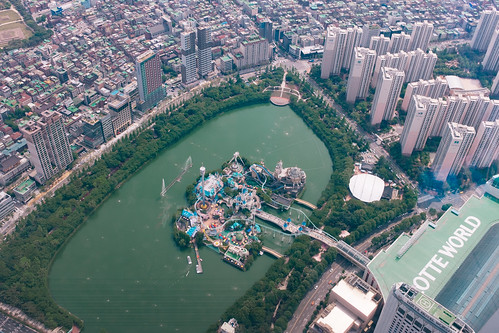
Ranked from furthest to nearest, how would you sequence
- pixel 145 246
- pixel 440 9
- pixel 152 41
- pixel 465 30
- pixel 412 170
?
1. pixel 440 9
2. pixel 465 30
3. pixel 152 41
4. pixel 412 170
5. pixel 145 246

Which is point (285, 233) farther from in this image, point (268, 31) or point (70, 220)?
point (268, 31)

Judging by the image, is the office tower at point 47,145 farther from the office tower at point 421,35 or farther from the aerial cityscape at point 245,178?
the office tower at point 421,35

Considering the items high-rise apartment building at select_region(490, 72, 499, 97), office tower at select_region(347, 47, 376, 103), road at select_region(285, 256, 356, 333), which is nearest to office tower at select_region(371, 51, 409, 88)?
office tower at select_region(347, 47, 376, 103)

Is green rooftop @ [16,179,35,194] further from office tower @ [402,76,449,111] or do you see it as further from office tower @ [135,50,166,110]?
office tower @ [402,76,449,111]

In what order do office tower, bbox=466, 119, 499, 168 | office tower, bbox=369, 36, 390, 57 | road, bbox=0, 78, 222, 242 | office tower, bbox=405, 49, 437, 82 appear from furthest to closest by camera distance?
office tower, bbox=369, 36, 390, 57 < office tower, bbox=405, 49, 437, 82 < office tower, bbox=466, 119, 499, 168 < road, bbox=0, 78, 222, 242

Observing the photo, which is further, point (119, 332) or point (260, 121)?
point (260, 121)

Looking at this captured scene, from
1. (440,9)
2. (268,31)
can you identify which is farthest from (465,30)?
(268,31)
